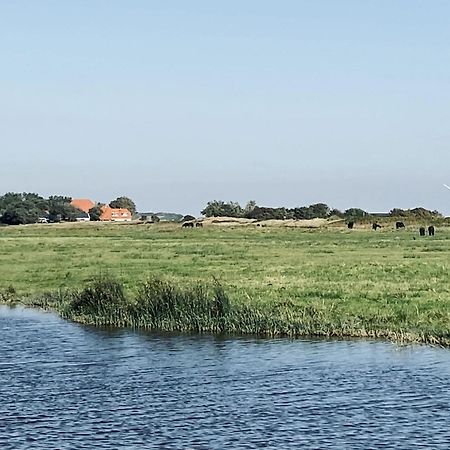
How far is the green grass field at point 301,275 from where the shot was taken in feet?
100

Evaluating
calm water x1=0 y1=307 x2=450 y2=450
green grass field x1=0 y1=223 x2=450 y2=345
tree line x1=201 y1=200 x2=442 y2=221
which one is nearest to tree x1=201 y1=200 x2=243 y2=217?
tree line x1=201 y1=200 x2=442 y2=221

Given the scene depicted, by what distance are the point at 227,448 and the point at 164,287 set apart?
15.9 m

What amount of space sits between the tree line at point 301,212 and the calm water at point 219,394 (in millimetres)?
109219

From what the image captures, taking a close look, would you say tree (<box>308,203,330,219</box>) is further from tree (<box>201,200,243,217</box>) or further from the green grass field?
the green grass field

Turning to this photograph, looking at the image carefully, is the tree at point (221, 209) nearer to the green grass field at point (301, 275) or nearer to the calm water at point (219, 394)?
the green grass field at point (301, 275)

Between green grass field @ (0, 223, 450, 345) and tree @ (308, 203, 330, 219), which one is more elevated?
tree @ (308, 203, 330, 219)

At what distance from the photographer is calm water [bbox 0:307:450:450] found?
18.2 meters

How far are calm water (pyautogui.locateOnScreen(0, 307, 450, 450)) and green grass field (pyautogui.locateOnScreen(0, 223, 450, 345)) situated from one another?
7.68 feet

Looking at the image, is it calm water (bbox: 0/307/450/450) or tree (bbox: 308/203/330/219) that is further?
tree (bbox: 308/203/330/219)

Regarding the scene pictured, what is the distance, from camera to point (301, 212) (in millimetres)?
175250

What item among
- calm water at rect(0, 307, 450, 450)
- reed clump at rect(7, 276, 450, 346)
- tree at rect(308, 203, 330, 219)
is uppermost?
tree at rect(308, 203, 330, 219)

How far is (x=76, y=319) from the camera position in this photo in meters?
35.2

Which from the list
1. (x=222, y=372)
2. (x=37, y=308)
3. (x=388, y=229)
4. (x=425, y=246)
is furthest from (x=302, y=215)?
(x=222, y=372)

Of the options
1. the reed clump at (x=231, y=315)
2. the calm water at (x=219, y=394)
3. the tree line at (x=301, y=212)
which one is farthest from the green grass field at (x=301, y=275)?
the tree line at (x=301, y=212)
